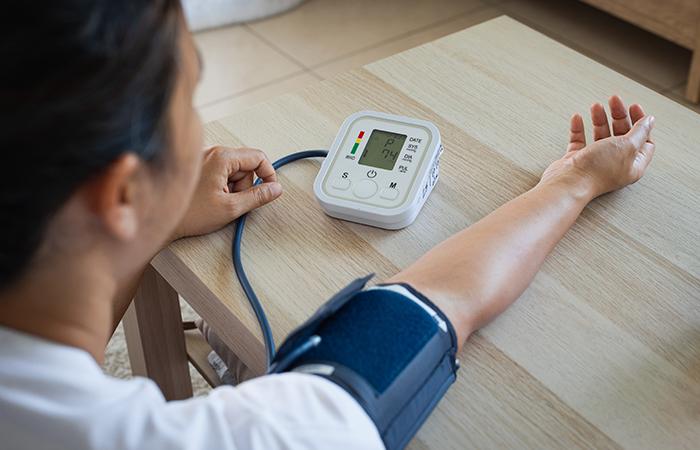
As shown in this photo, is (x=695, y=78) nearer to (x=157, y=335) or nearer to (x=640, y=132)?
(x=640, y=132)

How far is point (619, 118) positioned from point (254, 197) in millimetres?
404

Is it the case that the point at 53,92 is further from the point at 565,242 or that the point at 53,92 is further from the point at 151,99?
the point at 565,242

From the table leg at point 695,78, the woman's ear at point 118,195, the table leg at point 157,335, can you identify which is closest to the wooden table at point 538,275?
the table leg at point 157,335

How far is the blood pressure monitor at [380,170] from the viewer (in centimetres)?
88

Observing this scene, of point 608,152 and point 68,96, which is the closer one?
point 68,96

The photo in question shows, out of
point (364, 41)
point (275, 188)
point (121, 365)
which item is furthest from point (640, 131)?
point (364, 41)

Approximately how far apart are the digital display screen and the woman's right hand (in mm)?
153

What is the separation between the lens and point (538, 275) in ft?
2.72

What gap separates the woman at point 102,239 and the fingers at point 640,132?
31 centimetres

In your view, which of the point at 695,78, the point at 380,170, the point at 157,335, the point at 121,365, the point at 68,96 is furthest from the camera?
the point at 695,78

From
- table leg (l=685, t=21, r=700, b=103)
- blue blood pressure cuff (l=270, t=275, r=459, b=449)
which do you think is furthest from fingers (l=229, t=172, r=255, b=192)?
table leg (l=685, t=21, r=700, b=103)

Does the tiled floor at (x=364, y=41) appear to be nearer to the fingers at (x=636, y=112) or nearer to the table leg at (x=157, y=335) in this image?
the table leg at (x=157, y=335)

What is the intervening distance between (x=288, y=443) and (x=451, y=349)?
0.19 m

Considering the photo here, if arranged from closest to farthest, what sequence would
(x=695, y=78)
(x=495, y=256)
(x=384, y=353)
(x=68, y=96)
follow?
(x=68, y=96) < (x=384, y=353) < (x=495, y=256) < (x=695, y=78)
